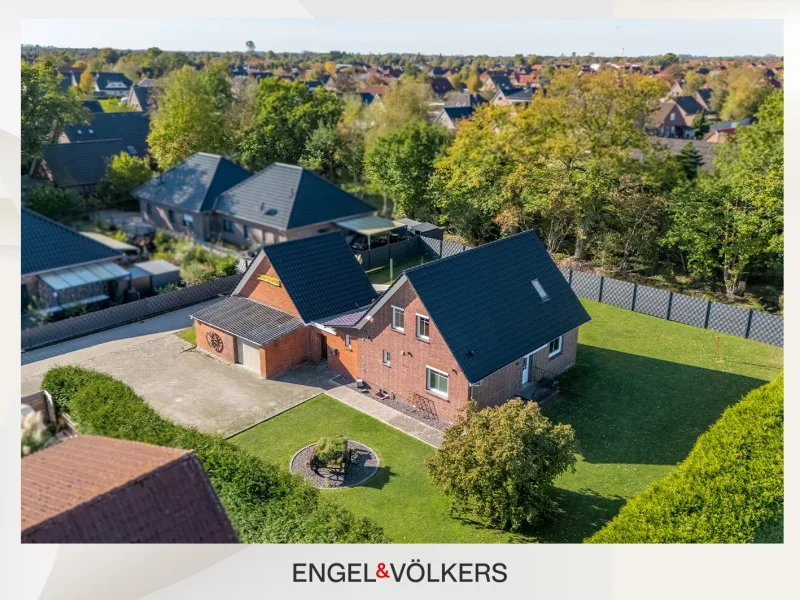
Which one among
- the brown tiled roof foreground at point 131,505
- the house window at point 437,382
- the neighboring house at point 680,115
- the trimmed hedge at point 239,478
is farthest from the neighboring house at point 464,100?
the brown tiled roof foreground at point 131,505

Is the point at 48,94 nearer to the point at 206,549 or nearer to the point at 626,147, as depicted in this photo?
the point at 206,549

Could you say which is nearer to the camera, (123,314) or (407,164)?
(123,314)

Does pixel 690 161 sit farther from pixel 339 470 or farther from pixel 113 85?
pixel 339 470

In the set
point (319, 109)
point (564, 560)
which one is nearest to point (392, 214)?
point (319, 109)

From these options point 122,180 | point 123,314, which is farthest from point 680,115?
point 122,180

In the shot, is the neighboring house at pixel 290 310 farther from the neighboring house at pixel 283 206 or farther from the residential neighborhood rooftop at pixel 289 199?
the residential neighborhood rooftop at pixel 289 199

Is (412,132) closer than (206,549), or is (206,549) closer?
(206,549)

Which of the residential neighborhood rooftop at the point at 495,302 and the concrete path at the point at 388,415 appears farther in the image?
the residential neighborhood rooftop at the point at 495,302
